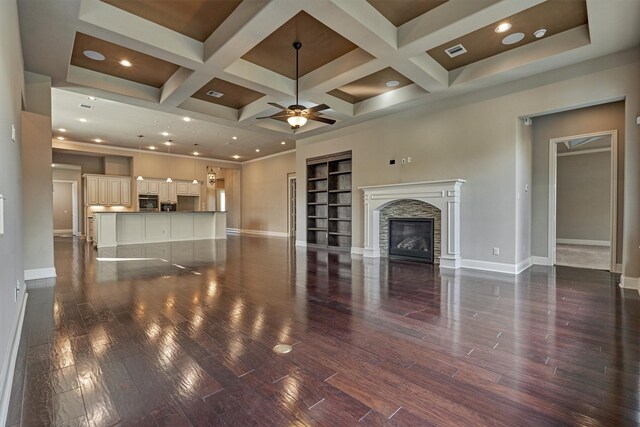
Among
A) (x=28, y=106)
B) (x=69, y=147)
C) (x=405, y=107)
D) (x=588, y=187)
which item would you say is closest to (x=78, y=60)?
(x=28, y=106)

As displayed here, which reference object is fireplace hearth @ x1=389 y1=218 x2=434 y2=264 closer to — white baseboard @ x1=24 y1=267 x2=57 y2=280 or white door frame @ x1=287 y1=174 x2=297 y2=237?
white door frame @ x1=287 y1=174 x2=297 y2=237

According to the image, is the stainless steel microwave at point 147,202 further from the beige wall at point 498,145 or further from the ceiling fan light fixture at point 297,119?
the ceiling fan light fixture at point 297,119

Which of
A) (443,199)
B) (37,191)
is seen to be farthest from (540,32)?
(37,191)

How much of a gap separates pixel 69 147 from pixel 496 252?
42.3 feet

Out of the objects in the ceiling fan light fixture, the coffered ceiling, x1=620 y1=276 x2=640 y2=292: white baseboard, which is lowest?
x1=620 y1=276 x2=640 y2=292: white baseboard

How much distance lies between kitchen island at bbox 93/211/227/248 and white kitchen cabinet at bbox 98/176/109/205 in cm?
252

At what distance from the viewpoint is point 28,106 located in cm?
446

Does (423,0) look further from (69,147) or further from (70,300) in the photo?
(69,147)

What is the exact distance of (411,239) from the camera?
6355 millimetres

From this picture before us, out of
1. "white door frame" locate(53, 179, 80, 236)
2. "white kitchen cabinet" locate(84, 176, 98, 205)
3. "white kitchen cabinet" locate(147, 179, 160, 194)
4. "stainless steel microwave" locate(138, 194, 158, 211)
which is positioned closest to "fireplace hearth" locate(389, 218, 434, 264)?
"white kitchen cabinet" locate(147, 179, 160, 194)

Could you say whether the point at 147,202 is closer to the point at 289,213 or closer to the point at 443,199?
the point at 289,213

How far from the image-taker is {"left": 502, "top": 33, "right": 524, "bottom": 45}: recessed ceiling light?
13.7ft

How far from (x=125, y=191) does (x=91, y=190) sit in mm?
1056

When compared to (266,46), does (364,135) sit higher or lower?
lower
